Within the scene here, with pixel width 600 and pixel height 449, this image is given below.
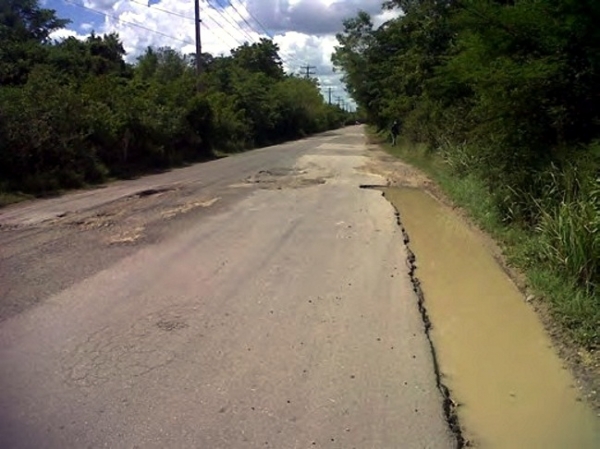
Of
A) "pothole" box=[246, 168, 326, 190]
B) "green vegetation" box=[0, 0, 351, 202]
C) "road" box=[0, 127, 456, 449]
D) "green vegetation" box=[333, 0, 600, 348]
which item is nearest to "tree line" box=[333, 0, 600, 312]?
"green vegetation" box=[333, 0, 600, 348]

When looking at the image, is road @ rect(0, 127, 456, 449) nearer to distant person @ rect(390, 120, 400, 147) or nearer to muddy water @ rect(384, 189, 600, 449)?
muddy water @ rect(384, 189, 600, 449)

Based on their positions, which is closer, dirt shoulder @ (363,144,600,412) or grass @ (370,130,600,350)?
dirt shoulder @ (363,144,600,412)

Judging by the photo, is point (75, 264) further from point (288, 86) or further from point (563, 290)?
point (288, 86)

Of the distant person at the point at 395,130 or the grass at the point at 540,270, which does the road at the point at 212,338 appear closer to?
the grass at the point at 540,270

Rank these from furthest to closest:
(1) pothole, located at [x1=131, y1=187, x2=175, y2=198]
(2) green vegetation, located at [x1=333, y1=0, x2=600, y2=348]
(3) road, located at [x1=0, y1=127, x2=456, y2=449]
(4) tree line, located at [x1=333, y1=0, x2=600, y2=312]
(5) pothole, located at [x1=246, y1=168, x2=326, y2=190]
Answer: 1. (5) pothole, located at [x1=246, y1=168, x2=326, y2=190]
2. (1) pothole, located at [x1=131, y1=187, x2=175, y2=198]
3. (4) tree line, located at [x1=333, y1=0, x2=600, y2=312]
4. (2) green vegetation, located at [x1=333, y1=0, x2=600, y2=348]
5. (3) road, located at [x1=0, y1=127, x2=456, y2=449]

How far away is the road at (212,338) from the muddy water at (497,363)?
0.25m

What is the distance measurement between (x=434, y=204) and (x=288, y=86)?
63.8m

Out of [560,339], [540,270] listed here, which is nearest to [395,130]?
[540,270]

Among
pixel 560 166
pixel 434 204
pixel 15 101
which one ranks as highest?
pixel 15 101

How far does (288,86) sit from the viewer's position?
77.0 m

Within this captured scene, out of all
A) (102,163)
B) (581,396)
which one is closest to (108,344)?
(581,396)

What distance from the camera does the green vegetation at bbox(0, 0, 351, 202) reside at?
1719cm

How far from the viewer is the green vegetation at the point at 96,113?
1719 cm

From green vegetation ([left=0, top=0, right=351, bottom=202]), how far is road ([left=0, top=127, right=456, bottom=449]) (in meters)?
6.37
